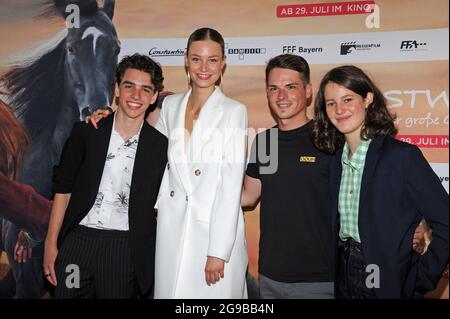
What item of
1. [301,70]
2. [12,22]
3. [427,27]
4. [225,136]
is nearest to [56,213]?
[225,136]

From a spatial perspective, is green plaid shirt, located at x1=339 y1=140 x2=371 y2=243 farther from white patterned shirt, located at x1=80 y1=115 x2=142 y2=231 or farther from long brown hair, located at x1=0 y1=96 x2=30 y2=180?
long brown hair, located at x1=0 y1=96 x2=30 y2=180

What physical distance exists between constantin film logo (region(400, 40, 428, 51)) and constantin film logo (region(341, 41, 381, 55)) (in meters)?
0.18

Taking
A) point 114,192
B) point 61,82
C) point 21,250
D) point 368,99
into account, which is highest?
point 61,82

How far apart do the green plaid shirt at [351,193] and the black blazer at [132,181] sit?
3.65ft

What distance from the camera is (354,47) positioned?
135 inches

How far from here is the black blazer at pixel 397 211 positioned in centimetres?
219

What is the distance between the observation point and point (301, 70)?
2.80 meters

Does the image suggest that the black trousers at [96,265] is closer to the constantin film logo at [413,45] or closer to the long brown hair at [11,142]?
the long brown hair at [11,142]

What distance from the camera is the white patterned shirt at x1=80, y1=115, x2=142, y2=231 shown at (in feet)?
8.43

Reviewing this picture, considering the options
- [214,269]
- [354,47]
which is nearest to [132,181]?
[214,269]

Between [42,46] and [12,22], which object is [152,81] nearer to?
[42,46]

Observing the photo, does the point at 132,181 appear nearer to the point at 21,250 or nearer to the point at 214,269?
the point at 214,269

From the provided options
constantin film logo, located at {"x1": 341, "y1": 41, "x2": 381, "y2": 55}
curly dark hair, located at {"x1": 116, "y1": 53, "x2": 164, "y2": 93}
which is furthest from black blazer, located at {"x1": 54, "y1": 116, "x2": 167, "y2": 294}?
constantin film logo, located at {"x1": 341, "y1": 41, "x2": 381, "y2": 55}

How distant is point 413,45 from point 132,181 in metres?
2.39
